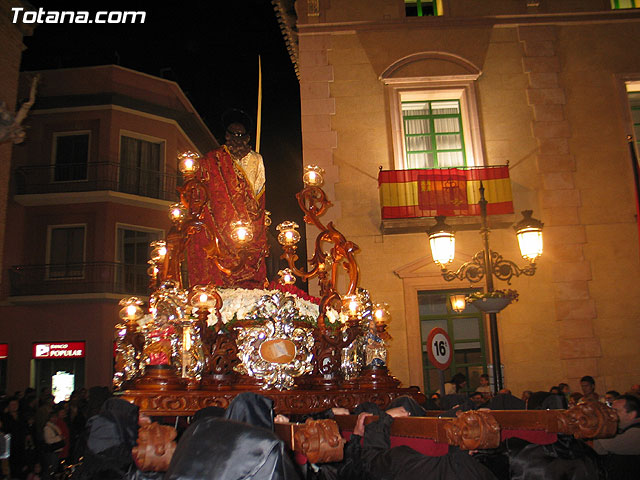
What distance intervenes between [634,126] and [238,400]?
13.7 meters

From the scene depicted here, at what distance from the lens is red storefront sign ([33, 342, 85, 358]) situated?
60.6 ft

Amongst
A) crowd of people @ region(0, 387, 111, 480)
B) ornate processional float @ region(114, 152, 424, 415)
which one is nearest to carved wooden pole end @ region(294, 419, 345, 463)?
ornate processional float @ region(114, 152, 424, 415)

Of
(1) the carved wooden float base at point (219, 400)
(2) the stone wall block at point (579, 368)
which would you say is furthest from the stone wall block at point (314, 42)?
(1) the carved wooden float base at point (219, 400)

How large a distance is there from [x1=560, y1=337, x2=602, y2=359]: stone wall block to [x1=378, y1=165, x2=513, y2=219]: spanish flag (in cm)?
275

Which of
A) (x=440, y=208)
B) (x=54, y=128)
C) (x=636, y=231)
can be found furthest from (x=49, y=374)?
(x=636, y=231)

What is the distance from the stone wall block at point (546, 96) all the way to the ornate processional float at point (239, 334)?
25.6ft

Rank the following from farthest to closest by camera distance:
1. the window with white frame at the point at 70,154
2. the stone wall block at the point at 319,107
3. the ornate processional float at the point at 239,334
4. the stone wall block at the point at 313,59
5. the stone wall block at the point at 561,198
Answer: the window with white frame at the point at 70,154
the stone wall block at the point at 313,59
the stone wall block at the point at 319,107
the stone wall block at the point at 561,198
the ornate processional float at the point at 239,334

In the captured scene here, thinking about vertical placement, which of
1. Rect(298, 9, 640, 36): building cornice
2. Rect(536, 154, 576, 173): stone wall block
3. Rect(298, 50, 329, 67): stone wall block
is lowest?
Rect(536, 154, 576, 173): stone wall block

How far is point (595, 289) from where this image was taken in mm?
11406

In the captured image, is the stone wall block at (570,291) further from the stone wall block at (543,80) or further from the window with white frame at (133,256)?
the window with white frame at (133,256)

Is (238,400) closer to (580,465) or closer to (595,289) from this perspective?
(580,465)

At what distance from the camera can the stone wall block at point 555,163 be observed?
1187 cm

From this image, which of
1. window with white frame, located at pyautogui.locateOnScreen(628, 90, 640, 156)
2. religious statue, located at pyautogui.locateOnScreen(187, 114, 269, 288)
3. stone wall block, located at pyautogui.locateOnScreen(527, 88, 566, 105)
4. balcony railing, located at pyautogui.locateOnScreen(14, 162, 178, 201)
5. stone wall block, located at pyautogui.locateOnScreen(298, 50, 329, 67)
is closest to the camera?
religious statue, located at pyautogui.locateOnScreen(187, 114, 269, 288)

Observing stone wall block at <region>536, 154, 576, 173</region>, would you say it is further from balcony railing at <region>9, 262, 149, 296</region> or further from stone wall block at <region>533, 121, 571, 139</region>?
balcony railing at <region>9, 262, 149, 296</region>
